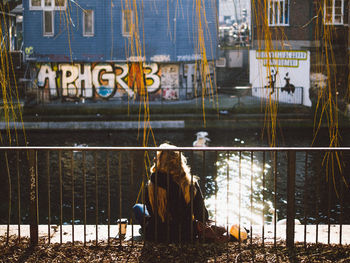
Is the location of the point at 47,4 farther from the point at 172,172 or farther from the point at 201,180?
the point at 172,172

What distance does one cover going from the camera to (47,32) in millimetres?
29312

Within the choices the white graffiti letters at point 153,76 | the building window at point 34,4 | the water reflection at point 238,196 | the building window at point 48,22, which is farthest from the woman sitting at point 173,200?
the building window at point 34,4

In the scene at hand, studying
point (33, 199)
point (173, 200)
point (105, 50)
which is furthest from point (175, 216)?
point (105, 50)

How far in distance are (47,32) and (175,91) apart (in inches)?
284

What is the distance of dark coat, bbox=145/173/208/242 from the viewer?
529 centimetres

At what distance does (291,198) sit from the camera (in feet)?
17.4

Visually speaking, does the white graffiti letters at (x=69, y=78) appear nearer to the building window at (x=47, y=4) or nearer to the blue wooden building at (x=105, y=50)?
the blue wooden building at (x=105, y=50)

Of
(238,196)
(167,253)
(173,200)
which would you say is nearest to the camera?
(167,253)

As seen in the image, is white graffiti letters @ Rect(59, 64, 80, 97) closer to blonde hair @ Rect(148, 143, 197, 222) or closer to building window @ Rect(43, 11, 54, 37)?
building window @ Rect(43, 11, 54, 37)

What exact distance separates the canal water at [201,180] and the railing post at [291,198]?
7.70 ft

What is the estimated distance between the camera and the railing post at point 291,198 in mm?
5199

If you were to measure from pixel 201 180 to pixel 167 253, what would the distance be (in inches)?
381

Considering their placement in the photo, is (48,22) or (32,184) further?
(48,22)

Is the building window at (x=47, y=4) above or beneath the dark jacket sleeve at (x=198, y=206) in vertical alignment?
above
